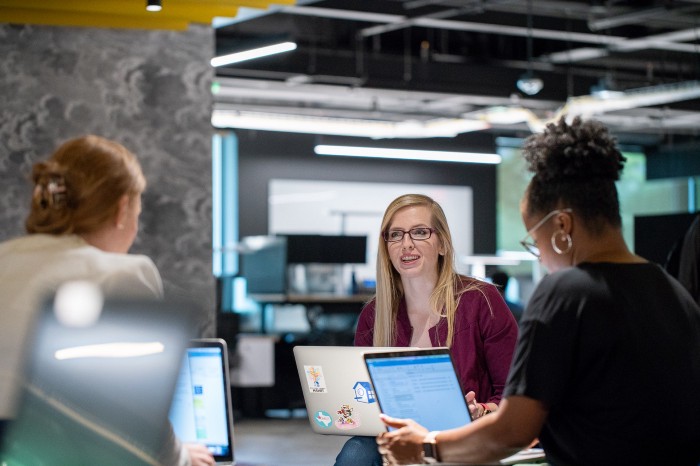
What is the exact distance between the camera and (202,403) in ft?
8.69

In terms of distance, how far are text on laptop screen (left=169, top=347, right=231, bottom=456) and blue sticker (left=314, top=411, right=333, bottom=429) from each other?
51 cm

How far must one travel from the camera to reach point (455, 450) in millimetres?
2330

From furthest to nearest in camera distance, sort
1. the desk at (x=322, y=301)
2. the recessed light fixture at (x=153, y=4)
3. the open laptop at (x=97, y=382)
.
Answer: the desk at (x=322, y=301) → the recessed light fixture at (x=153, y=4) → the open laptop at (x=97, y=382)

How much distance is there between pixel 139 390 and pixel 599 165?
3.76 ft

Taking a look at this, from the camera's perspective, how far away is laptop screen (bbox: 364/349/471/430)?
2.63 m

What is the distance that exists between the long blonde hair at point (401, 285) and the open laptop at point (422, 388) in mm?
805

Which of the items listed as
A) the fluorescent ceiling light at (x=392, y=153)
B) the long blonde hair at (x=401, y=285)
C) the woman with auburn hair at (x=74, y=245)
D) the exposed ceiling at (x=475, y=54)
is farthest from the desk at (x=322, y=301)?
the woman with auburn hair at (x=74, y=245)

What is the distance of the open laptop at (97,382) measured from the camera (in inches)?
72.7

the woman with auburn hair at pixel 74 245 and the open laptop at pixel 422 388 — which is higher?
the woman with auburn hair at pixel 74 245

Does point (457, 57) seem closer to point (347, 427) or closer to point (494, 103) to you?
point (494, 103)

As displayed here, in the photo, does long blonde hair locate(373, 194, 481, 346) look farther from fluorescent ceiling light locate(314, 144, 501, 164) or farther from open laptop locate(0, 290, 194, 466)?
fluorescent ceiling light locate(314, 144, 501, 164)

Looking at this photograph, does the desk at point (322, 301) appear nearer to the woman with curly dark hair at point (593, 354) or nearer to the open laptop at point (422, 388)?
the open laptop at point (422, 388)

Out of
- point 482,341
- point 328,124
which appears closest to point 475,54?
point 328,124

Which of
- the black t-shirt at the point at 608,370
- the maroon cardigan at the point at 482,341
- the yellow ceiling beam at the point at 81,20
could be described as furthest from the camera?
Answer: the yellow ceiling beam at the point at 81,20
